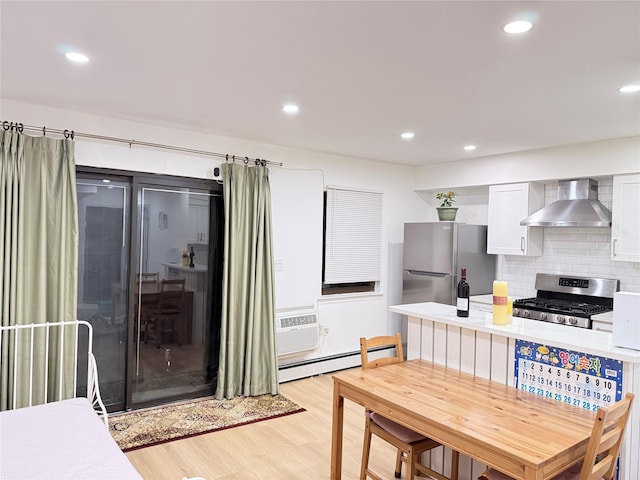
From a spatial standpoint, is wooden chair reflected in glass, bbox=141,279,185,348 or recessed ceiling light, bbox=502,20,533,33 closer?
recessed ceiling light, bbox=502,20,533,33

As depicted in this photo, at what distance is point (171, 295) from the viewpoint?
165 inches

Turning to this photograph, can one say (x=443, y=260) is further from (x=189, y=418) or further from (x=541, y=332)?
(x=189, y=418)

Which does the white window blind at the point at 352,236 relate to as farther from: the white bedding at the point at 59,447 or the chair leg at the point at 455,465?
the white bedding at the point at 59,447

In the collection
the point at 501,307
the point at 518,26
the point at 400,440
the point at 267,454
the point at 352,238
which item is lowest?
the point at 267,454

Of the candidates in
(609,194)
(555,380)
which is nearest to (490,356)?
(555,380)

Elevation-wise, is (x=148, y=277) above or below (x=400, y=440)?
above

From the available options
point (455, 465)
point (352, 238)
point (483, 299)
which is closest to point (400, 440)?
point (455, 465)

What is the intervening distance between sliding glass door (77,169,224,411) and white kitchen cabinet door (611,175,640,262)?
366 cm

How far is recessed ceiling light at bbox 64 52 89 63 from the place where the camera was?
2.42 m

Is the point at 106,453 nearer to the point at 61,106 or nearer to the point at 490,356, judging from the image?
the point at 490,356

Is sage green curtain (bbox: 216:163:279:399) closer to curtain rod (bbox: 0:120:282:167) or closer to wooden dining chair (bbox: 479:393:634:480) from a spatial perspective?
curtain rod (bbox: 0:120:282:167)

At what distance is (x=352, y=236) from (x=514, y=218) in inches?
70.8

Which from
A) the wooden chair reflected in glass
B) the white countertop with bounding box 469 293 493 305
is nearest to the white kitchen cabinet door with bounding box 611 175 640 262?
the white countertop with bounding box 469 293 493 305

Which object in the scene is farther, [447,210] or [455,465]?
[447,210]
